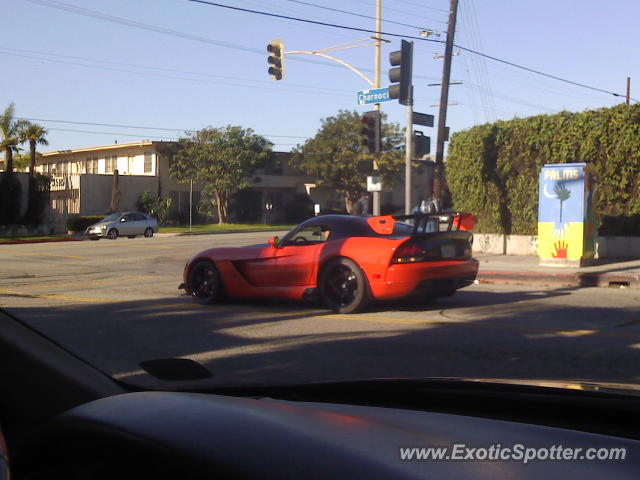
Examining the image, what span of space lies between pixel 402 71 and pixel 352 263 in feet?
29.5

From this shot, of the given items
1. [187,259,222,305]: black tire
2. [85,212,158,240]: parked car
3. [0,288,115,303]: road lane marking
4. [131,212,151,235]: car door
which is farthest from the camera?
[131,212,151,235]: car door

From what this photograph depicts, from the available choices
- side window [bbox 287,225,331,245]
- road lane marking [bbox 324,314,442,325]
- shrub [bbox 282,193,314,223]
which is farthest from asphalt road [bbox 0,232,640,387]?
shrub [bbox 282,193,314,223]

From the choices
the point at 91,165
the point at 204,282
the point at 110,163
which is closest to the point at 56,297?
the point at 204,282

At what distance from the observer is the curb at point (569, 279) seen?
13305mm

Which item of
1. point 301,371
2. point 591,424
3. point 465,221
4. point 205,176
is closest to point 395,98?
point 465,221

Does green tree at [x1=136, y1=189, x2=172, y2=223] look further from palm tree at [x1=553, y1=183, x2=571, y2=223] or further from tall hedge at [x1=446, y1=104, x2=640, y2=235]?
palm tree at [x1=553, y1=183, x2=571, y2=223]

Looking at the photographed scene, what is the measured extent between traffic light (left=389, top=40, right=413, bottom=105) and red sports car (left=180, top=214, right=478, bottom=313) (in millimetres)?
7774

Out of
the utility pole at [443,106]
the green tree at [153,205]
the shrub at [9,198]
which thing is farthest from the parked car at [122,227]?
the utility pole at [443,106]

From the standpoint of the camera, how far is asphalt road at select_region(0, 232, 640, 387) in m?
6.29

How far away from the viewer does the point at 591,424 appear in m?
1.91

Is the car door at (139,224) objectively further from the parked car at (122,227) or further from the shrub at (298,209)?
the shrub at (298,209)

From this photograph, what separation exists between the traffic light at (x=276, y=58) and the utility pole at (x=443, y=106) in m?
5.12

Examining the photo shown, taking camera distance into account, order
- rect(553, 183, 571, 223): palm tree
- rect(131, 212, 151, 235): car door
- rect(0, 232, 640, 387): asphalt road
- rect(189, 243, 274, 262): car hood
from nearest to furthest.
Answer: rect(0, 232, 640, 387): asphalt road
rect(189, 243, 274, 262): car hood
rect(553, 183, 571, 223): palm tree
rect(131, 212, 151, 235): car door

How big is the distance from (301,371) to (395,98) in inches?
474
